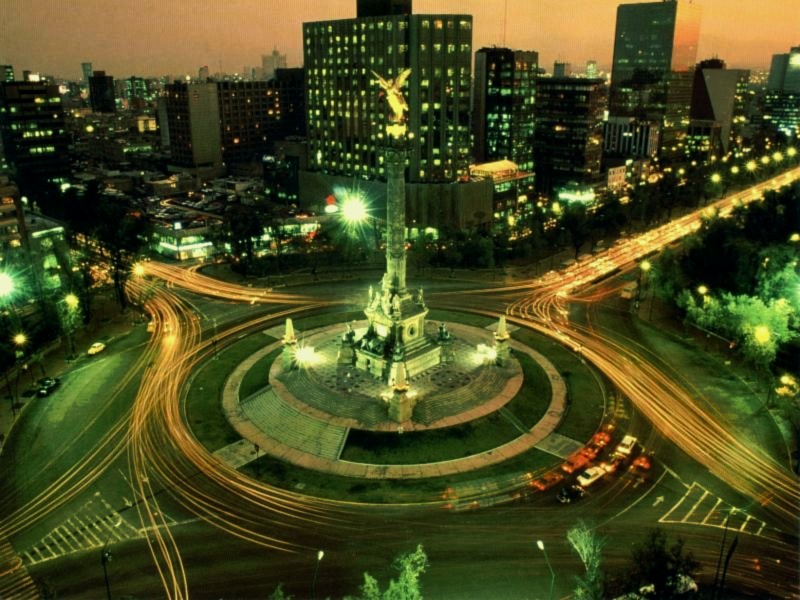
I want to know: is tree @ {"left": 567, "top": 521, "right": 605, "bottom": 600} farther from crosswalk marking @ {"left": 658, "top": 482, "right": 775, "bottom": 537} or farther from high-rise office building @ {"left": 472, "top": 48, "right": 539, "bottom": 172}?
high-rise office building @ {"left": 472, "top": 48, "right": 539, "bottom": 172}

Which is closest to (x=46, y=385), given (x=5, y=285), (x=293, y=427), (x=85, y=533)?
(x=5, y=285)

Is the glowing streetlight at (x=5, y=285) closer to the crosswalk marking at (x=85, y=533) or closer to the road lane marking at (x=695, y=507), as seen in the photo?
the crosswalk marking at (x=85, y=533)

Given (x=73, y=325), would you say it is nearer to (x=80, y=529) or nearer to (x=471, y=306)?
(x=80, y=529)

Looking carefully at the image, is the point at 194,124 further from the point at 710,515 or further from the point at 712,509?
the point at 710,515

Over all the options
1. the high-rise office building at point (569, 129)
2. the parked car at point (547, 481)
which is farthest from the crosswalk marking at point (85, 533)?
the high-rise office building at point (569, 129)

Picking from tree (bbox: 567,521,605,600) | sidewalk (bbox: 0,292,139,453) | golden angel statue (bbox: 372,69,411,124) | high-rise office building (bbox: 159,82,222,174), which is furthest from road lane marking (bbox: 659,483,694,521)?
high-rise office building (bbox: 159,82,222,174)

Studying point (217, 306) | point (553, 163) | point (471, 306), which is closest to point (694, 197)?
point (553, 163)
